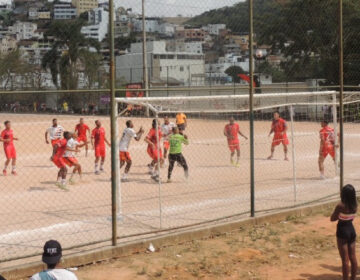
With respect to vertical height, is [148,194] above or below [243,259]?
above

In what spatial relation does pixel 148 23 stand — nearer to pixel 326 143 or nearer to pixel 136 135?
pixel 136 135

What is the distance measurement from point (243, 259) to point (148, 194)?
592cm

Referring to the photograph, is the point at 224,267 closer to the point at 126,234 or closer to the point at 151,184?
the point at 126,234

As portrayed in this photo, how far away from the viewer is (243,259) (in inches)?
340

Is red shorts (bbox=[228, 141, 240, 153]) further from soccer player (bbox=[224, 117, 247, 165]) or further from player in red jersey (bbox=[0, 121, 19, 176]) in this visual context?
player in red jersey (bbox=[0, 121, 19, 176])

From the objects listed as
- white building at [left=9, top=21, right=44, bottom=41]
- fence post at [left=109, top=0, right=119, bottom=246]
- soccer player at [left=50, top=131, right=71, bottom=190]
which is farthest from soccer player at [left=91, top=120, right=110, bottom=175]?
fence post at [left=109, top=0, right=119, bottom=246]

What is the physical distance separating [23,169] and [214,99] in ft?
35.3

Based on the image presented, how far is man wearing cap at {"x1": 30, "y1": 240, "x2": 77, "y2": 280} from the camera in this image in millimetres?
4523

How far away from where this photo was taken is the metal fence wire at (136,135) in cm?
1000

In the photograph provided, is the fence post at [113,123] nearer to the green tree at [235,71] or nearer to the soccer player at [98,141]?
the soccer player at [98,141]

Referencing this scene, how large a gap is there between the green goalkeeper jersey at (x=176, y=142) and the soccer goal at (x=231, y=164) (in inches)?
23.3

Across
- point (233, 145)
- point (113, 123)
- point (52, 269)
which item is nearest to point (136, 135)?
point (233, 145)

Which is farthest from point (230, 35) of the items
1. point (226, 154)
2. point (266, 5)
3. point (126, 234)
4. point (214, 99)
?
point (226, 154)

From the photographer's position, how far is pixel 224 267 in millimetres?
8250
